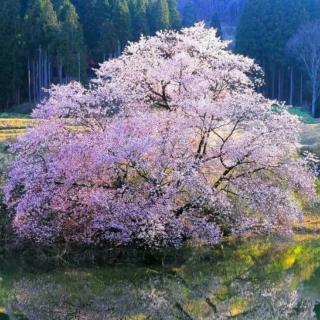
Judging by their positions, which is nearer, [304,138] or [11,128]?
[11,128]

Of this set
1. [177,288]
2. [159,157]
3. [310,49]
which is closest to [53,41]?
[310,49]

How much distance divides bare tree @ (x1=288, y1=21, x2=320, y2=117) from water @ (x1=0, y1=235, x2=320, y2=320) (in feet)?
124

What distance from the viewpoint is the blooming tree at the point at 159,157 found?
58.5ft

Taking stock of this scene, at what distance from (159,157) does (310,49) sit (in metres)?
39.9

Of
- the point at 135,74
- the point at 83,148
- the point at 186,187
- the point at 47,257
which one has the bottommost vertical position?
the point at 47,257

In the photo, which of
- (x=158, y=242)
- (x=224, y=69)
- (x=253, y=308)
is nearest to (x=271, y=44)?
(x=224, y=69)

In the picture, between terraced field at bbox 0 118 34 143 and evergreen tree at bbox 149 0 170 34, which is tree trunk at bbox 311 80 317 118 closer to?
evergreen tree at bbox 149 0 170 34

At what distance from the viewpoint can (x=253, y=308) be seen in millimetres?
12859

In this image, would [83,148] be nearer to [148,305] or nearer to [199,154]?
[199,154]

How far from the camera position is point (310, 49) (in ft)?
178

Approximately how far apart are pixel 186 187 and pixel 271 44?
4314cm

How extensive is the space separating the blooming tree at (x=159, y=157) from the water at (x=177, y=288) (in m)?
1.08

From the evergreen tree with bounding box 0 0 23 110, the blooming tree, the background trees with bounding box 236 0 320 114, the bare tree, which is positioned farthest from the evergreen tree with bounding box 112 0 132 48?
the blooming tree

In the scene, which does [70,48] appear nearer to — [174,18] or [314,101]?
[174,18]
